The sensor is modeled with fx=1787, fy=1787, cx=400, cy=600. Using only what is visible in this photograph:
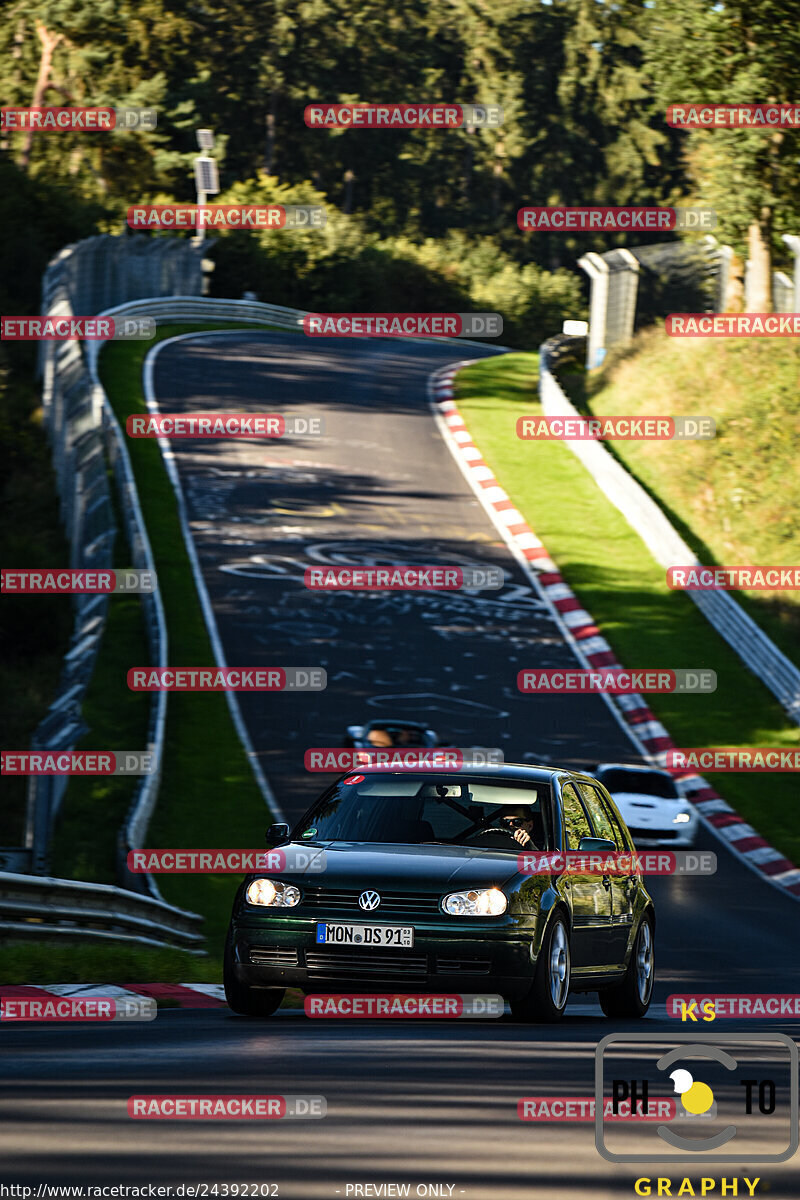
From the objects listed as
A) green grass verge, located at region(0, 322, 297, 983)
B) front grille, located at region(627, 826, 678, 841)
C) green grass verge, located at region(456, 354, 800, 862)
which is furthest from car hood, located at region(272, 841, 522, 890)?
green grass verge, located at region(456, 354, 800, 862)

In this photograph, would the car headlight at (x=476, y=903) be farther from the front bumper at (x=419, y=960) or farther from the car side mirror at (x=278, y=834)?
the car side mirror at (x=278, y=834)

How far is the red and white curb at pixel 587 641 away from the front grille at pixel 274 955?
11863mm

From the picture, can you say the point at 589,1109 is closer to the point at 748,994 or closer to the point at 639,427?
the point at 748,994

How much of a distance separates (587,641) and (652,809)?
8667 millimetres

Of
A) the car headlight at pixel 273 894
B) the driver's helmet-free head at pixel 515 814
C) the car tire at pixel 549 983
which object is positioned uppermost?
the driver's helmet-free head at pixel 515 814

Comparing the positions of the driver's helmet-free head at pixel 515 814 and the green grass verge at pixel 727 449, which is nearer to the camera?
the driver's helmet-free head at pixel 515 814

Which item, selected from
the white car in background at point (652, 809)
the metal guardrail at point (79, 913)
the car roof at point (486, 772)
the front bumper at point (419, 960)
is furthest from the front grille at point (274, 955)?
the white car in background at point (652, 809)

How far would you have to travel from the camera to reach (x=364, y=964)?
355 inches

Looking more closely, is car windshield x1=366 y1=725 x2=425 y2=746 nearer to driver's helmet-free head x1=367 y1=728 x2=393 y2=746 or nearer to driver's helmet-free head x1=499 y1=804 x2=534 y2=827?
driver's helmet-free head x1=367 y1=728 x2=393 y2=746

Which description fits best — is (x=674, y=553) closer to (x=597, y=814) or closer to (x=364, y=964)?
(x=597, y=814)

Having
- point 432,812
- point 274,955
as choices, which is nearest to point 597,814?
point 432,812

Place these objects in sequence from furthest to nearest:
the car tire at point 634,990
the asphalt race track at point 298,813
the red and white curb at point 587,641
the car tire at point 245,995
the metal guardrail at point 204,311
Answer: the metal guardrail at point 204,311, the red and white curb at point 587,641, the car tire at point 634,990, the car tire at point 245,995, the asphalt race track at point 298,813

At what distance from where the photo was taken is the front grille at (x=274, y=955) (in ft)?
29.9

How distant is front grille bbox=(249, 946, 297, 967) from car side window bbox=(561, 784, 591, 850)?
1.78 metres
